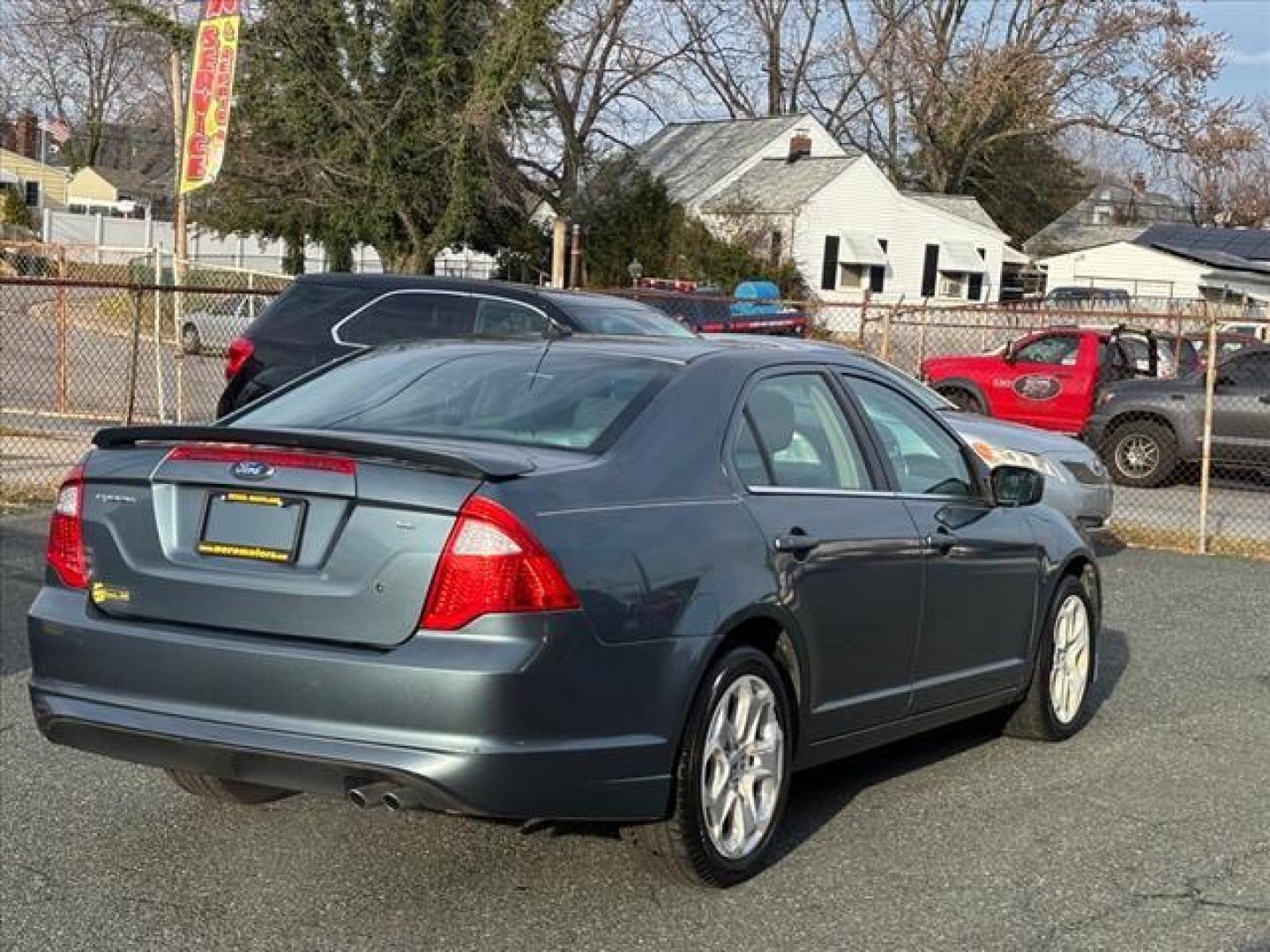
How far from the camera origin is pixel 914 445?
6254mm

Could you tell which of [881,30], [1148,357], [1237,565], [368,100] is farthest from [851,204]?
[1237,565]

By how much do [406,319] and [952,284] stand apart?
50023 millimetres

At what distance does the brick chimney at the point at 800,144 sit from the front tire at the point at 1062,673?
50.0 m

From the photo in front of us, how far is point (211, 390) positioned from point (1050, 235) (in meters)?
56.1

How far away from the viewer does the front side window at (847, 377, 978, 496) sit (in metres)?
6.05

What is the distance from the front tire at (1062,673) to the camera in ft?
22.4

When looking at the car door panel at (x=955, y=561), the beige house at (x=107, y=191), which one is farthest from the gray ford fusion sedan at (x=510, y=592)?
the beige house at (x=107, y=191)

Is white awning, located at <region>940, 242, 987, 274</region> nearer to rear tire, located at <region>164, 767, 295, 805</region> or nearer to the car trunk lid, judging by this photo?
rear tire, located at <region>164, 767, 295, 805</region>

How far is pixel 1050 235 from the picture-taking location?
7131 centimetres

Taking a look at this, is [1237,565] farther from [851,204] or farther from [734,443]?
[851,204]

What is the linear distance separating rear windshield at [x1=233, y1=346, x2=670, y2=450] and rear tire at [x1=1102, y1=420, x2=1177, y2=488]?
1473 cm

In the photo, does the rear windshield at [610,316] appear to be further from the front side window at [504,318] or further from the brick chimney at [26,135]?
the brick chimney at [26,135]

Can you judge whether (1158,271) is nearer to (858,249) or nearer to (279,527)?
(858,249)

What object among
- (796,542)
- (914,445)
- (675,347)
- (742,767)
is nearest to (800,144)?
(914,445)
